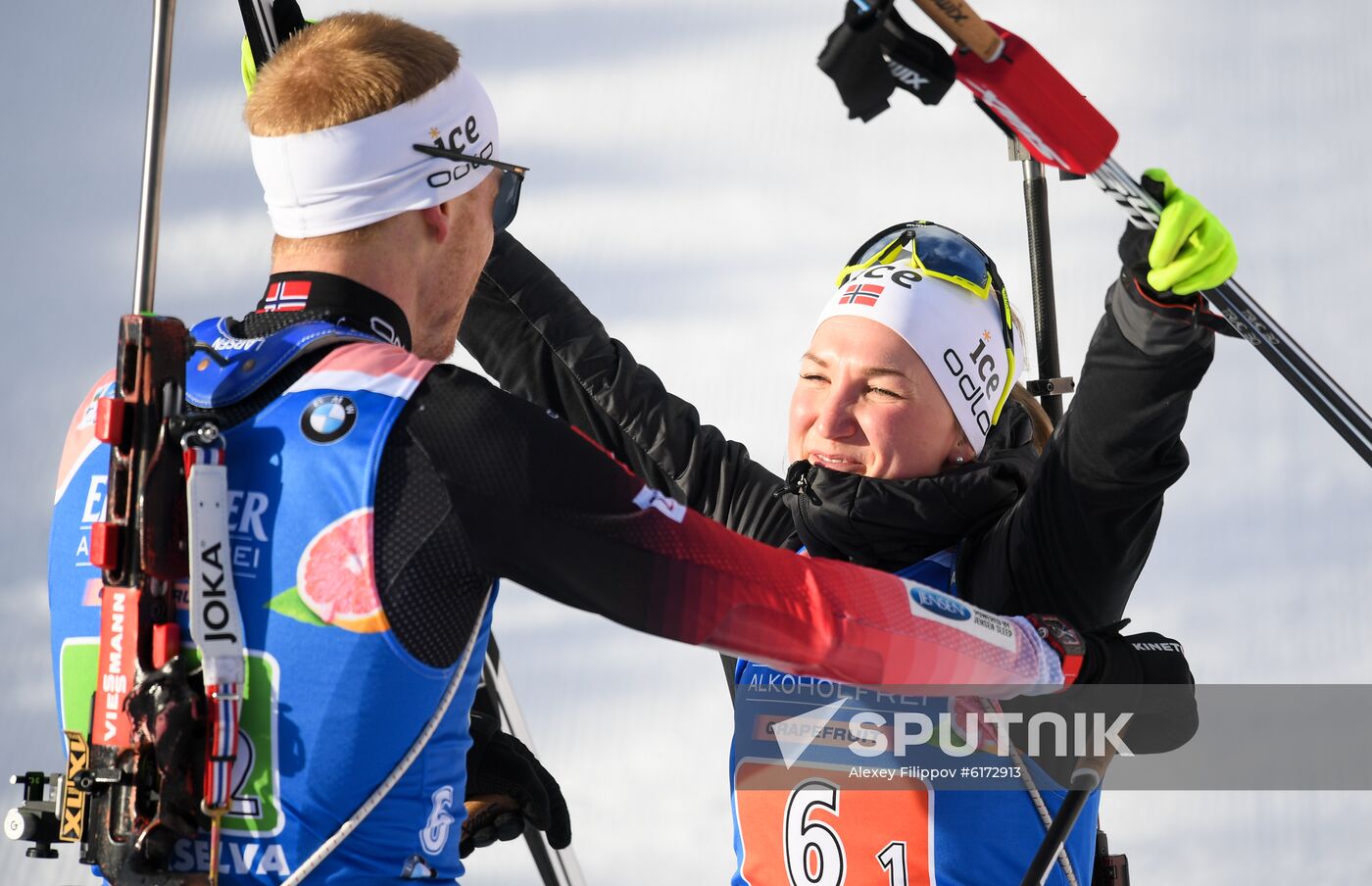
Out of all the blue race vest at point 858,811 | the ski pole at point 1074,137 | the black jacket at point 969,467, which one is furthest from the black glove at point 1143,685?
the ski pole at point 1074,137

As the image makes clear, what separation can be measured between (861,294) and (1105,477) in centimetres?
54

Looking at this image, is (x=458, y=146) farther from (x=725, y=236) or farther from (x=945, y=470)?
(x=725, y=236)

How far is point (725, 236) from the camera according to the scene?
18.3 ft

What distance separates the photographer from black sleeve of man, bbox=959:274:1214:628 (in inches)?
68.3

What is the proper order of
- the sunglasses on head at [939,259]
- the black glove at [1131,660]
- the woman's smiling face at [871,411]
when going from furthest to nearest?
1. the sunglasses on head at [939,259]
2. the woman's smiling face at [871,411]
3. the black glove at [1131,660]

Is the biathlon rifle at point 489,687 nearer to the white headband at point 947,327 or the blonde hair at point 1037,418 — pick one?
the white headband at point 947,327

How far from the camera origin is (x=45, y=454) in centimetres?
457

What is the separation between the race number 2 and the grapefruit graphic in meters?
0.82

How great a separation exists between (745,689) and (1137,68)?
12.5 ft

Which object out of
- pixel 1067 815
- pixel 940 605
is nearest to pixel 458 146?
pixel 940 605

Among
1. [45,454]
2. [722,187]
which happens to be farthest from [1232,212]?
[45,454]

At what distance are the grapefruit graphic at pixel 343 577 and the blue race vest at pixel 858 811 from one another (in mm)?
822

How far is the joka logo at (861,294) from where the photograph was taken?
2.21 meters

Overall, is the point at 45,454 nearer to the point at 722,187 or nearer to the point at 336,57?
the point at 722,187
